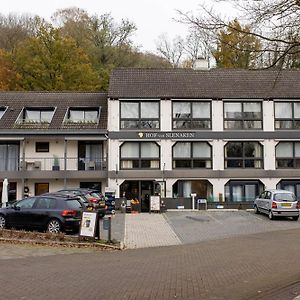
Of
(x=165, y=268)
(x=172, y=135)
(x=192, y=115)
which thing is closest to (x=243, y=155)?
(x=192, y=115)

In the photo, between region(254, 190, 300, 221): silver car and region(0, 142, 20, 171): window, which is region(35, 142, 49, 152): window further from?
region(254, 190, 300, 221): silver car

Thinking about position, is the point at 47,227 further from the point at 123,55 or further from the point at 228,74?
the point at 123,55

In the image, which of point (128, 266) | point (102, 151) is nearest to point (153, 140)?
point (102, 151)

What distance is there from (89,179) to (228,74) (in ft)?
42.2

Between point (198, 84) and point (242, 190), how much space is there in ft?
27.3

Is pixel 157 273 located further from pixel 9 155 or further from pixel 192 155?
pixel 9 155

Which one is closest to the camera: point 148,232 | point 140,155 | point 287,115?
point 148,232

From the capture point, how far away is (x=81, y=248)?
15.1 metres

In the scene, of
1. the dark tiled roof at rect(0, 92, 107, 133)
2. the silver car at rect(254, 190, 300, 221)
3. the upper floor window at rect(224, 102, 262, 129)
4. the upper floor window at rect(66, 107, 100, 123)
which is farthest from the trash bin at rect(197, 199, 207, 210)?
the upper floor window at rect(66, 107, 100, 123)

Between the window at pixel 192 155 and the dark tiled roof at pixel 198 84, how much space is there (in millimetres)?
3442

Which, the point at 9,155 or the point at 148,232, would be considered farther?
the point at 9,155

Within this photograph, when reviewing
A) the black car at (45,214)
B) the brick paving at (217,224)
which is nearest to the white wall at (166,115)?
the brick paving at (217,224)

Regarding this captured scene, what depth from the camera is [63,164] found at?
106ft

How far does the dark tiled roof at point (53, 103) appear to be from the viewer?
32344mm
